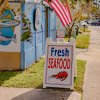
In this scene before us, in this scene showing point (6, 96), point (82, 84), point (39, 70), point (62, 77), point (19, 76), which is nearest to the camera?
point (6, 96)

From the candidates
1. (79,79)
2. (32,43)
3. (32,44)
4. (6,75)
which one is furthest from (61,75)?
(32,44)

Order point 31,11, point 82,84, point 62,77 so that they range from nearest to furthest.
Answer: point 62,77 < point 82,84 < point 31,11

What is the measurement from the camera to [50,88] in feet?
29.3

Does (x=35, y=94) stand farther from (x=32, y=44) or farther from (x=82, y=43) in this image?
(x=82, y=43)

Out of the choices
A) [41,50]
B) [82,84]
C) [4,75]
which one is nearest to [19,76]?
[4,75]

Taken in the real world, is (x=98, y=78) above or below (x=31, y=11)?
below

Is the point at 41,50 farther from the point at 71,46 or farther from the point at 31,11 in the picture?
the point at 71,46

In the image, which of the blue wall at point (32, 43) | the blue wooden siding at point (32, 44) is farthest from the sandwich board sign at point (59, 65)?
the blue wooden siding at point (32, 44)

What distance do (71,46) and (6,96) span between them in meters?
Result: 2.09

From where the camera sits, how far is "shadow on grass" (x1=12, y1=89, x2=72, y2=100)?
315 inches

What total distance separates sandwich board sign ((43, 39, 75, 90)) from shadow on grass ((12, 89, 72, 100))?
0.22 metres

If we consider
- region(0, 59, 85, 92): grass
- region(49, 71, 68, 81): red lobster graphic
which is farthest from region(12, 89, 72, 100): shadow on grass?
region(0, 59, 85, 92): grass

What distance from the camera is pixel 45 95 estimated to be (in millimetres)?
8250

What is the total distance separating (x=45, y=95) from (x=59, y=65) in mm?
966
